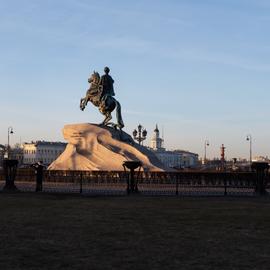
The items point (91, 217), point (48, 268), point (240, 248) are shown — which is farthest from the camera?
point (91, 217)

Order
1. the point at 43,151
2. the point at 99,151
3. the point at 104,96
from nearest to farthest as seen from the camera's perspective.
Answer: the point at 99,151 < the point at 104,96 < the point at 43,151

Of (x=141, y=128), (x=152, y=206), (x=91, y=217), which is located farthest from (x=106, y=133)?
(x=91, y=217)

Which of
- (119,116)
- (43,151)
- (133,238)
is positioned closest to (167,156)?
(43,151)

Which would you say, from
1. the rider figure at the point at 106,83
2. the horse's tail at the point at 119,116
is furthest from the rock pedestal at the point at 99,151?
the rider figure at the point at 106,83

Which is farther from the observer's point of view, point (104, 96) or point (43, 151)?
point (43, 151)

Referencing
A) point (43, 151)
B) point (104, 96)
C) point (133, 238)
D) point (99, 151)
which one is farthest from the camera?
point (43, 151)

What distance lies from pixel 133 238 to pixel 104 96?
3258 centimetres

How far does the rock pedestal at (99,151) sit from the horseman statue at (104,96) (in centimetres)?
105

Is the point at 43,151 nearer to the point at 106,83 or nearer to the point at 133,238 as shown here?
the point at 106,83

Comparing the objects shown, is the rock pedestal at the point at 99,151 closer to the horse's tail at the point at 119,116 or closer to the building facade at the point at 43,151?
the horse's tail at the point at 119,116

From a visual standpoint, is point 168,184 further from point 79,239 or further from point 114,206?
point 79,239

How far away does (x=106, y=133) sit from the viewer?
4106 centimetres

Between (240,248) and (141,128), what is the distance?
158 ft

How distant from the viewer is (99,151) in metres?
40.4
